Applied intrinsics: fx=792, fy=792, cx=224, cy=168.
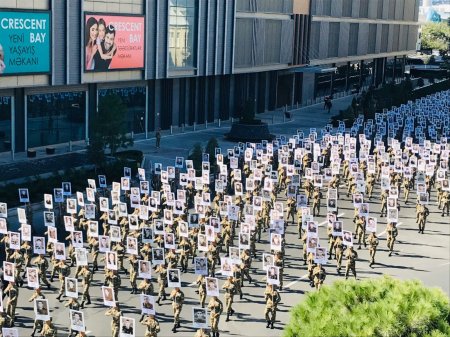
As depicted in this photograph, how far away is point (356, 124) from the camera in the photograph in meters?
55.6

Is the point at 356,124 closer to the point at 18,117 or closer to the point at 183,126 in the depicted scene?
the point at 183,126

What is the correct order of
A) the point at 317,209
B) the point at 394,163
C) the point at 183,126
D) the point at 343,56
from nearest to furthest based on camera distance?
the point at 317,209
the point at 394,163
the point at 183,126
the point at 343,56

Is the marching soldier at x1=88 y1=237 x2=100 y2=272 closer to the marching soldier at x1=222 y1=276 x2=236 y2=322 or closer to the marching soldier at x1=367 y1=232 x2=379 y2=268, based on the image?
the marching soldier at x1=222 y1=276 x2=236 y2=322

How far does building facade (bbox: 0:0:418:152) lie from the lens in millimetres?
44906

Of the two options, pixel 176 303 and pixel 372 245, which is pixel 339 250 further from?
pixel 176 303

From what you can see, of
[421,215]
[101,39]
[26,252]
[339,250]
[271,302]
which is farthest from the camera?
[101,39]

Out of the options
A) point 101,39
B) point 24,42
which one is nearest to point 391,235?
point 24,42

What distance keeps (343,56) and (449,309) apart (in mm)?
82673

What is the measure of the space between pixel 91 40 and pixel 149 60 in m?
6.48

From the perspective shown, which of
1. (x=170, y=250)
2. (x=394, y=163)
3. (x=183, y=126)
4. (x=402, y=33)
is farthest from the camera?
(x=402, y=33)

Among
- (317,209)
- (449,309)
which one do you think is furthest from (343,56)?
(449,309)

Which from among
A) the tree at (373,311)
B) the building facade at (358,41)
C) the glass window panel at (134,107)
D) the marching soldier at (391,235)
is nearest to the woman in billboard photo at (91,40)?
the glass window panel at (134,107)

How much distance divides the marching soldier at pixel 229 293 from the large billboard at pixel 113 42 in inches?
1135

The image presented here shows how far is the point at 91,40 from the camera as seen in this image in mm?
48500
